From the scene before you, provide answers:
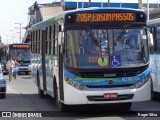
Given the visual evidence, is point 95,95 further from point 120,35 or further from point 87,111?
point 87,111

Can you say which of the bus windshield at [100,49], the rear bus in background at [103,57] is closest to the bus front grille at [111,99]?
the rear bus in background at [103,57]

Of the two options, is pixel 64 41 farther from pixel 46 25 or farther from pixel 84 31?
pixel 46 25

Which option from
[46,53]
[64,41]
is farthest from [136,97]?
[46,53]

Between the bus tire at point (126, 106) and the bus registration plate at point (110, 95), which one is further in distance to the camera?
the bus tire at point (126, 106)

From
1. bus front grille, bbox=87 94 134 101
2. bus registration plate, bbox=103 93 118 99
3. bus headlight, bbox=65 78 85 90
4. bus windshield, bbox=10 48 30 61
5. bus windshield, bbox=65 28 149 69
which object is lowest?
bus windshield, bbox=10 48 30 61

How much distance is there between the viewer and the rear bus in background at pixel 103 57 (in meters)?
12.7

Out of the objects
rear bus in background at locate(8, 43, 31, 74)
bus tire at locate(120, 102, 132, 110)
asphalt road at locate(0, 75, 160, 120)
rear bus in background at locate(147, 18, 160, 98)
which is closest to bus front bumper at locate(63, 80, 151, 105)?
asphalt road at locate(0, 75, 160, 120)

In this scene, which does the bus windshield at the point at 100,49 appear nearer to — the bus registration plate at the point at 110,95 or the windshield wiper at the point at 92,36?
the windshield wiper at the point at 92,36

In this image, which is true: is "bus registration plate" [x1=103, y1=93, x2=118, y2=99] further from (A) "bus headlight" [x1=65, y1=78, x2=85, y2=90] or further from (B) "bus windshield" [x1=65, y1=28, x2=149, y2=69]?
(B) "bus windshield" [x1=65, y1=28, x2=149, y2=69]

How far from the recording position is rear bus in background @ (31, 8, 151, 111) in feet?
41.6

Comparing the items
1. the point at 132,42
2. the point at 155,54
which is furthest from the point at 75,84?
the point at 155,54

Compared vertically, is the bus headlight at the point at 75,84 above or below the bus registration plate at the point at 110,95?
above

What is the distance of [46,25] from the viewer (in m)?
17.0

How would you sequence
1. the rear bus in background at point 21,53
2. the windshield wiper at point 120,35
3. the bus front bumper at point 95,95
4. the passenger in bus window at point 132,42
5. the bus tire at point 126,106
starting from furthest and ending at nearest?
1. the rear bus in background at point 21,53
2. the bus tire at point 126,106
3. the passenger in bus window at point 132,42
4. the windshield wiper at point 120,35
5. the bus front bumper at point 95,95
